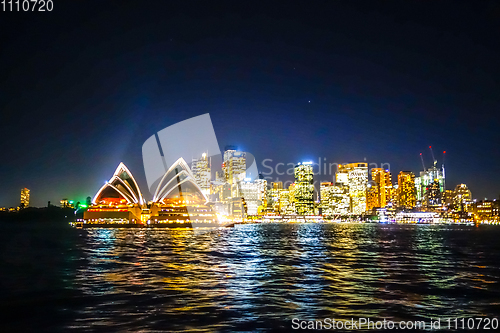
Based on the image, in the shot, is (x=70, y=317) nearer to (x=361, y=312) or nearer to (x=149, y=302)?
(x=149, y=302)

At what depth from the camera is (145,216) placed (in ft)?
424

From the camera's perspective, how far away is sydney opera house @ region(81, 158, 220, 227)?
11856 centimetres

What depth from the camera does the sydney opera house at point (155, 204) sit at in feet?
389

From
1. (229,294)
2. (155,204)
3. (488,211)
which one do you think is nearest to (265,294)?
(229,294)

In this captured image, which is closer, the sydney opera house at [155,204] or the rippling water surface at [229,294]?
the rippling water surface at [229,294]

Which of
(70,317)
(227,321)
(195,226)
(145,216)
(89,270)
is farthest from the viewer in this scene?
(145,216)

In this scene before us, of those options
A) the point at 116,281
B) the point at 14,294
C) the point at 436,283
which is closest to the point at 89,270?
the point at 116,281

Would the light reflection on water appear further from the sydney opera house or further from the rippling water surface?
the sydney opera house

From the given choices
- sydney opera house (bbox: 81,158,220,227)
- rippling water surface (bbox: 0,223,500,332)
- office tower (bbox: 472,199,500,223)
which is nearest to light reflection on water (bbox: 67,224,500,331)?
rippling water surface (bbox: 0,223,500,332)

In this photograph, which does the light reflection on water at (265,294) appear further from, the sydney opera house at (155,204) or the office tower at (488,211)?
the office tower at (488,211)

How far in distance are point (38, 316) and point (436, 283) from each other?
17.8m

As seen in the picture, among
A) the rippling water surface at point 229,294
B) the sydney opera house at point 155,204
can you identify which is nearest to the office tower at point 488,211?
the sydney opera house at point 155,204

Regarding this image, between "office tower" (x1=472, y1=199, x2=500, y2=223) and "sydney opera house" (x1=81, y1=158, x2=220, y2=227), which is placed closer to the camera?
"sydney opera house" (x1=81, y1=158, x2=220, y2=227)

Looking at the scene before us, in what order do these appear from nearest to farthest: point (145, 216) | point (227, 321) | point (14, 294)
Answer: point (227, 321) < point (14, 294) < point (145, 216)
